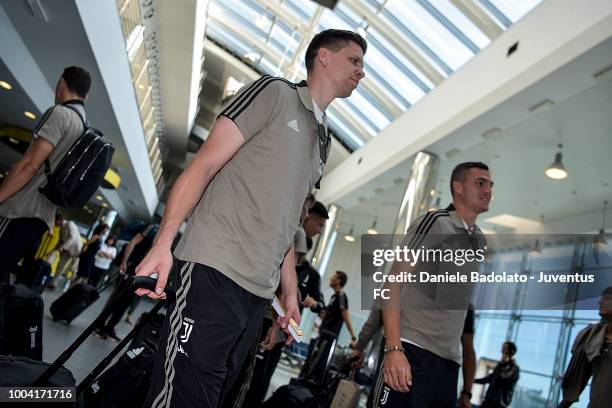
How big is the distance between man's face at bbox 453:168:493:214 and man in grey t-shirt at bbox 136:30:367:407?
1.29 meters

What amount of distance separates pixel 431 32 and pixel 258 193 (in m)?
11.2

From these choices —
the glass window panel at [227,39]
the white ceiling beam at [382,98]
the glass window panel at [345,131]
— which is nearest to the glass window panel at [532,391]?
the white ceiling beam at [382,98]

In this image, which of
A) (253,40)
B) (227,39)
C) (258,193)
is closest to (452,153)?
(258,193)

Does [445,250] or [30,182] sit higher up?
[445,250]

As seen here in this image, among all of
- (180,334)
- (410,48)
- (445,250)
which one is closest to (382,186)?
(410,48)

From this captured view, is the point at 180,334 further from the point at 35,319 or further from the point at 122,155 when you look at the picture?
the point at 122,155

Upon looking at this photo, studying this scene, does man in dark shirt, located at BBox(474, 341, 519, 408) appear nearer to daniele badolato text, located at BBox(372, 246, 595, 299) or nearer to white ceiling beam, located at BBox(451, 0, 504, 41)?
white ceiling beam, located at BBox(451, 0, 504, 41)

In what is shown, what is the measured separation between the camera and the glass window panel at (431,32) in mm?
11141

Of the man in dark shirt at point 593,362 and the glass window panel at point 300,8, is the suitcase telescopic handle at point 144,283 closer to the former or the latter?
the man in dark shirt at point 593,362

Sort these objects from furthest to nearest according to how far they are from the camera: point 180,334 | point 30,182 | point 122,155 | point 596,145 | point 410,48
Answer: point 122,155, point 410,48, point 596,145, point 30,182, point 180,334

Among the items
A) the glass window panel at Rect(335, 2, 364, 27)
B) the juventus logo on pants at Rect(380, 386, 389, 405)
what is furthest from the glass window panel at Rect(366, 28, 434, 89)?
the juventus logo on pants at Rect(380, 386, 389, 405)

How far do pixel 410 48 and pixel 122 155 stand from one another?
28.1ft

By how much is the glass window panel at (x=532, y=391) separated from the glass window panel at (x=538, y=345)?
0.22m

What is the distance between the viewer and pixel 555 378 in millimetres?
12422
